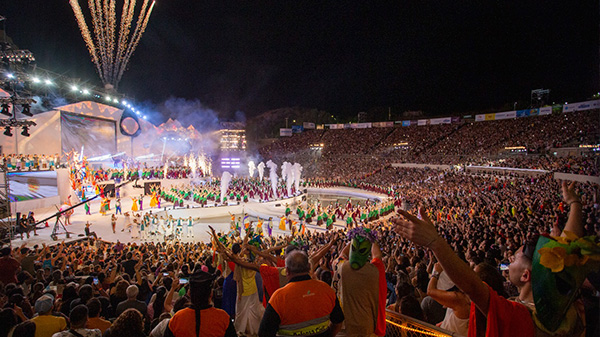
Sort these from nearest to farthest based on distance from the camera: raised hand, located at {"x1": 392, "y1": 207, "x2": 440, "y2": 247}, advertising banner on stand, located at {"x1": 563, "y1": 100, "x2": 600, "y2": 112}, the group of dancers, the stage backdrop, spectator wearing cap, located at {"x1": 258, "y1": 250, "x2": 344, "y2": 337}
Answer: raised hand, located at {"x1": 392, "y1": 207, "x2": 440, "y2": 247}
spectator wearing cap, located at {"x1": 258, "y1": 250, "x2": 344, "y2": 337}
the group of dancers
the stage backdrop
advertising banner on stand, located at {"x1": 563, "y1": 100, "x2": 600, "y2": 112}

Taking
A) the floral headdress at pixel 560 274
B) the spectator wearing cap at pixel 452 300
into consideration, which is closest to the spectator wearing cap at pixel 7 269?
the spectator wearing cap at pixel 452 300

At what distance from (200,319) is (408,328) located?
1885 millimetres

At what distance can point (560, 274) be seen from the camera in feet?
4.94

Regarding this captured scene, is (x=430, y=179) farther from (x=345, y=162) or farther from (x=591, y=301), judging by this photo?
(x=591, y=301)

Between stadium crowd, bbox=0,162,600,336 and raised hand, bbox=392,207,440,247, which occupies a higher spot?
raised hand, bbox=392,207,440,247

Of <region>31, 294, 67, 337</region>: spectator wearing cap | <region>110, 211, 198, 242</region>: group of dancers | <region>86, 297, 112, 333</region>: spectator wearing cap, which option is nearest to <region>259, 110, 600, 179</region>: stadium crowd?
<region>86, 297, 112, 333</region>: spectator wearing cap

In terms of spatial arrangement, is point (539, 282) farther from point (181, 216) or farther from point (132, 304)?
point (181, 216)

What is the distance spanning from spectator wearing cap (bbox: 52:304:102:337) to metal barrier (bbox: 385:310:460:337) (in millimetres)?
2724

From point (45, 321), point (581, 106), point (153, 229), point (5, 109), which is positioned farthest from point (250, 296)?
point (581, 106)

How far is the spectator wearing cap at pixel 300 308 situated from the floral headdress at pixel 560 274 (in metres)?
1.31

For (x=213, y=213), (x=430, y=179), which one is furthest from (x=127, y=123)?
(x=430, y=179)

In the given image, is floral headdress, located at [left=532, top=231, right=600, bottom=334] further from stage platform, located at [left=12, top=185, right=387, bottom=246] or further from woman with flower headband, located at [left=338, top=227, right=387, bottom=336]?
stage platform, located at [left=12, top=185, right=387, bottom=246]

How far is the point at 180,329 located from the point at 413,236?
1.80 m

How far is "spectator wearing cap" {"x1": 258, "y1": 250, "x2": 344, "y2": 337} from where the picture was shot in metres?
2.12
